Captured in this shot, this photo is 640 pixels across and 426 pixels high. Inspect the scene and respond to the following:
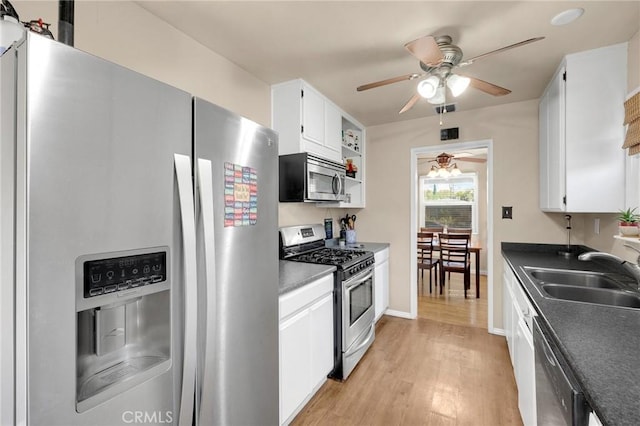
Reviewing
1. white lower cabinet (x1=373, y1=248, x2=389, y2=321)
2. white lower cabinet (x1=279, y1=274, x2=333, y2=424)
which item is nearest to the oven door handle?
white lower cabinet (x1=279, y1=274, x2=333, y2=424)

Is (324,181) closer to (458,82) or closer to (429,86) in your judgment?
(429,86)

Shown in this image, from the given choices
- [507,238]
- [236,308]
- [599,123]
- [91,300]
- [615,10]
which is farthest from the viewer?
[507,238]

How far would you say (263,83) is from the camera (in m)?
2.45

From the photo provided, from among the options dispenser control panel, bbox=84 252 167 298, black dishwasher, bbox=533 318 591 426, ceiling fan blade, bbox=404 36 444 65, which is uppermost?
ceiling fan blade, bbox=404 36 444 65

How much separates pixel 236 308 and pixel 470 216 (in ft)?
19.5

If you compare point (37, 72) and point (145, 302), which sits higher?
point (37, 72)

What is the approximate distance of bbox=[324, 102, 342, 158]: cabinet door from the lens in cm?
282

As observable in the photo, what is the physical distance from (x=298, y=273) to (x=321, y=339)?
513 millimetres

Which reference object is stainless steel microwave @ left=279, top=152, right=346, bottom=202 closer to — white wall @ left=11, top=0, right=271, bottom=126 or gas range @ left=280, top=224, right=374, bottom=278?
gas range @ left=280, top=224, right=374, bottom=278

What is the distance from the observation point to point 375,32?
69.5 inches

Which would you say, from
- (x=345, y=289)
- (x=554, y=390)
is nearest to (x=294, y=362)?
(x=345, y=289)

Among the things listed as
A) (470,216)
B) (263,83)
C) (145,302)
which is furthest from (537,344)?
(470,216)

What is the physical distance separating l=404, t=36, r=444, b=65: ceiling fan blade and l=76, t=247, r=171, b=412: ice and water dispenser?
1.47 meters

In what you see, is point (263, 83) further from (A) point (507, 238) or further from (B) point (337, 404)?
(A) point (507, 238)
